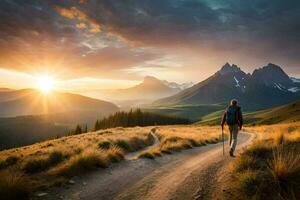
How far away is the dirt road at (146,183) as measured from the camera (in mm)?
9016

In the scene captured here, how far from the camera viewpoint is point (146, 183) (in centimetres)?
1052

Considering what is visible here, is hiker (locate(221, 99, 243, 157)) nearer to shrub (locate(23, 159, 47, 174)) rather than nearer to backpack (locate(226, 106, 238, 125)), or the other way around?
backpack (locate(226, 106, 238, 125))

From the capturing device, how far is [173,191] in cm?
919

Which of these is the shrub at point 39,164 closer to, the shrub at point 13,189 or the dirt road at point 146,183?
the dirt road at point 146,183

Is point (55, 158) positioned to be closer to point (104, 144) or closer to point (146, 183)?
point (104, 144)

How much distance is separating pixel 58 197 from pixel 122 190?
7.83 feet

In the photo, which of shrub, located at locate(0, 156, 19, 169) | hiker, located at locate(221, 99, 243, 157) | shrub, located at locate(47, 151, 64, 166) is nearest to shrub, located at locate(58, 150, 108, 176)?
shrub, located at locate(47, 151, 64, 166)

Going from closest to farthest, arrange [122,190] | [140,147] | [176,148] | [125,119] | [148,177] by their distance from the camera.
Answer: [122,190] < [148,177] < [176,148] < [140,147] < [125,119]

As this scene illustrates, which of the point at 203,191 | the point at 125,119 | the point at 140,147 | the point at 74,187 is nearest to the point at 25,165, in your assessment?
the point at 74,187

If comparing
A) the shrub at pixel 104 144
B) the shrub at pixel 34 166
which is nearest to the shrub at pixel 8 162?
the shrub at pixel 34 166

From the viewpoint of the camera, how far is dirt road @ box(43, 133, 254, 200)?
9.02 meters

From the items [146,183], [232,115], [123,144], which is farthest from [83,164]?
[123,144]

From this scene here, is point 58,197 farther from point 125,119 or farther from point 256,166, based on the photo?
point 125,119

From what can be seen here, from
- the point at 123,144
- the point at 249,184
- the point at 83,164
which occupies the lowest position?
the point at 123,144
